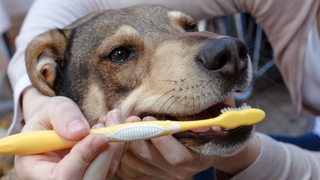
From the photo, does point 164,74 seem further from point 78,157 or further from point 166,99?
point 78,157

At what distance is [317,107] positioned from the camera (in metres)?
2.15

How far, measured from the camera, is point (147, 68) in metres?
1.50

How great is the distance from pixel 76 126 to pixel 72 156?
8 centimetres

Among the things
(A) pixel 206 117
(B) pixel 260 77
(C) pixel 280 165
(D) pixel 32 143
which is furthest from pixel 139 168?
(B) pixel 260 77

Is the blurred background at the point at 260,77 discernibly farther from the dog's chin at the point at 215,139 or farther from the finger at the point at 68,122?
the finger at the point at 68,122

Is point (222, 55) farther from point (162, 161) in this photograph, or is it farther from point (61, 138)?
point (61, 138)

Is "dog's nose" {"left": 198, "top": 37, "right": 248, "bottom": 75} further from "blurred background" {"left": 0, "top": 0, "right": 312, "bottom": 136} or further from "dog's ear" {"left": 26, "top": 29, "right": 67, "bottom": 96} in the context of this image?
"blurred background" {"left": 0, "top": 0, "right": 312, "bottom": 136}

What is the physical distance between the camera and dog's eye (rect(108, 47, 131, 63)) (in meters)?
1.57

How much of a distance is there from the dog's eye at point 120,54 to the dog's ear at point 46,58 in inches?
11.2

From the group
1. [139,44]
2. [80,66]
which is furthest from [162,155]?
[80,66]

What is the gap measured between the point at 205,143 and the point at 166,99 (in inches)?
7.4

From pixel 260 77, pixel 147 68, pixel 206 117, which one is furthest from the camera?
pixel 260 77

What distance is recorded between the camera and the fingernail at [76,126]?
110cm

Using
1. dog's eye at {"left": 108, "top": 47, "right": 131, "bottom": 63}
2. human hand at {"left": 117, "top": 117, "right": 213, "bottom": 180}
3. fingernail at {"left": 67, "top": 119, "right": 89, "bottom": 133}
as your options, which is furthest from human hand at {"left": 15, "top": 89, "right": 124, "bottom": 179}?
dog's eye at {"left": 108, "top": 47, "right": 131, "bottom": 63}
